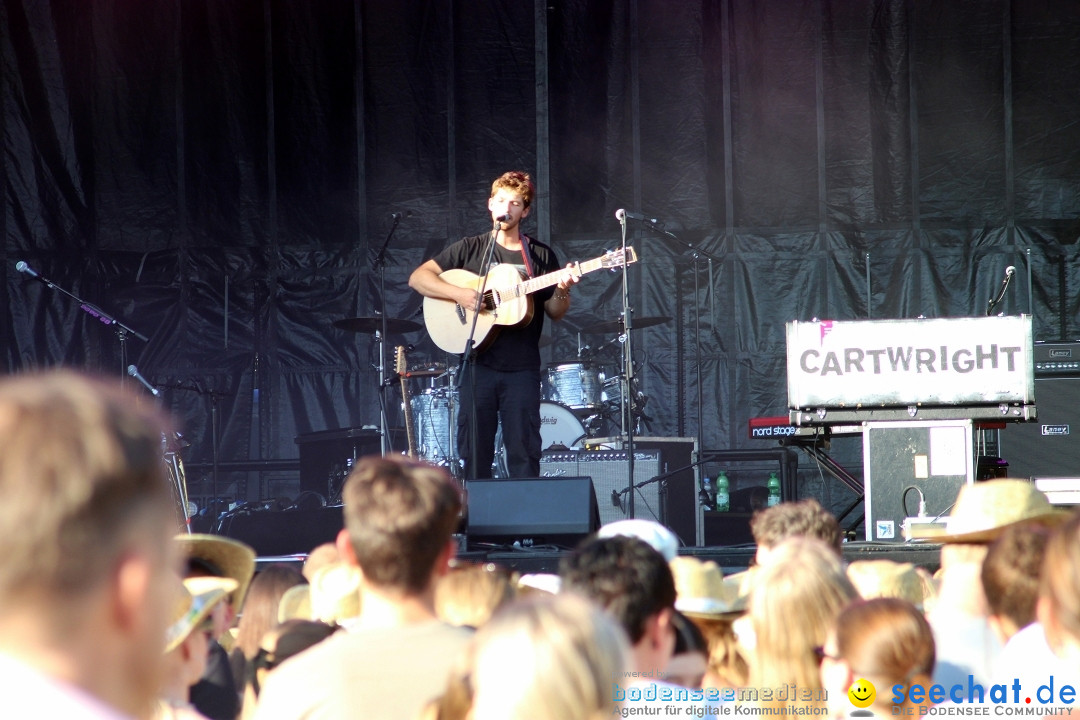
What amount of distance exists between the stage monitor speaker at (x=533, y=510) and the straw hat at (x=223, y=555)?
3376mm

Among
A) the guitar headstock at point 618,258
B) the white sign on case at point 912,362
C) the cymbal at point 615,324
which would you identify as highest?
the guitar headstock at point 618,258

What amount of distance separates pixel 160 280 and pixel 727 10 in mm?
6076

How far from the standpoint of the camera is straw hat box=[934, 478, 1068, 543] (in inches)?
116

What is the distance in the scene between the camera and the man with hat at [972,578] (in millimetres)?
2645

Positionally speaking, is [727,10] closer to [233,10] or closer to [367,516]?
[233,10]

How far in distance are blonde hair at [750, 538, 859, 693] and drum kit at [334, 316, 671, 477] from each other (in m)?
6.82

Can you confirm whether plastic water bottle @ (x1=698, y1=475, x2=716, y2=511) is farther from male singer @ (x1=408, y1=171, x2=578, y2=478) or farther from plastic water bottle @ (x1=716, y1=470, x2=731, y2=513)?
male singer @ (x1=408, y1=171, x2=578, y2=478)

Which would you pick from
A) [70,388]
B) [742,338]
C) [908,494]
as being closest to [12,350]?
[742,338]

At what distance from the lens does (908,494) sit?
20.1 ft

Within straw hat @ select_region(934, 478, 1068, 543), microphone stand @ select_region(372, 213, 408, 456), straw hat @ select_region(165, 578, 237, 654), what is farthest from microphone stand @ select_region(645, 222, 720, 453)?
straw hat @ select_region(165, 578, 237, 654)

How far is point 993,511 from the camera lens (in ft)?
10.0

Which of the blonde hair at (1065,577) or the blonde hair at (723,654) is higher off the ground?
the blonde hair at (1065,577)

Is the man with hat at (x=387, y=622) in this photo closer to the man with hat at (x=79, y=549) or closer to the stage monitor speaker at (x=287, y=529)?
the man with hat at (x=79, y=549)

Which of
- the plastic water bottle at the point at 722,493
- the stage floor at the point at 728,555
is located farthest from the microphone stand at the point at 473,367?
the plastic water bottle at the point at 722,493
